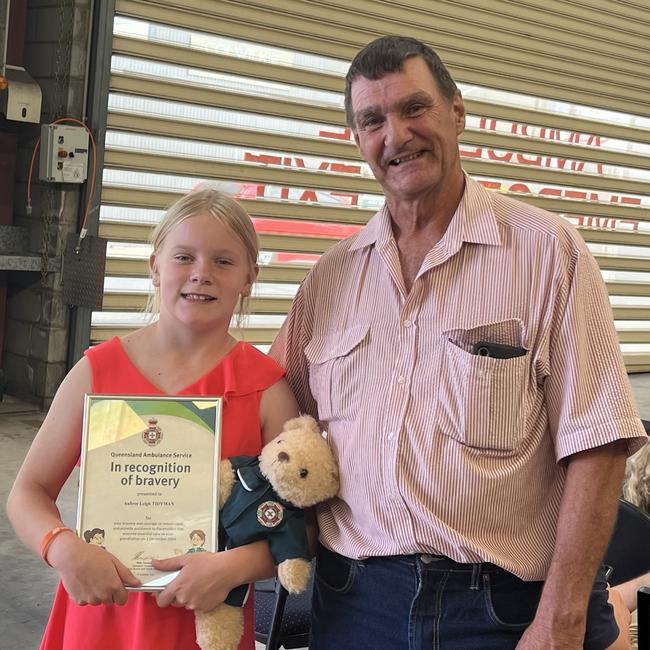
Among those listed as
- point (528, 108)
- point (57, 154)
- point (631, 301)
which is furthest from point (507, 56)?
point (57, 154)

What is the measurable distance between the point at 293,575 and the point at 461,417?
48cm

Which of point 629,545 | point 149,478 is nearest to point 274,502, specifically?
point 149,478

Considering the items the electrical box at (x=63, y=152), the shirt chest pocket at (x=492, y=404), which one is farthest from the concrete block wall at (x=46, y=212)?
the shirt chest pocket at (x=492, y=404)

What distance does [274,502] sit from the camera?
6.66ft

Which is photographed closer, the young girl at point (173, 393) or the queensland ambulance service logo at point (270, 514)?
the young girl at point (173, 393)

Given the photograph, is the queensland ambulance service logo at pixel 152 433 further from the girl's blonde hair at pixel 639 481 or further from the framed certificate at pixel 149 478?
the girl's blonde hair at pixel 639 481

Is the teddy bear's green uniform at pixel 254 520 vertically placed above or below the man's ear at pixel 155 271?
below

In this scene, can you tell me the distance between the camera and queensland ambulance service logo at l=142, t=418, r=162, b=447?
194 cm

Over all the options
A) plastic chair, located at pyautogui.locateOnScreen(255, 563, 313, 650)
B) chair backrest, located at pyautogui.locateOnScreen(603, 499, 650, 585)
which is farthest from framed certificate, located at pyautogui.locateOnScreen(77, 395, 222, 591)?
chair backrest, located at pyautogui.locateOnScreen(603, 499, 650, 585)

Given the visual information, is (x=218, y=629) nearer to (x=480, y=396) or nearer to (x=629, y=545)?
(x=480, y=396)

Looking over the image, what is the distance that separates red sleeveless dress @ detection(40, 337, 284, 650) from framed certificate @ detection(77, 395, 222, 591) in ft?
0.41

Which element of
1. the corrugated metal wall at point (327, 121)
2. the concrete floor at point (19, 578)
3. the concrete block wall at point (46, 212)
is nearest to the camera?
the concrete floor at point (19, 578)

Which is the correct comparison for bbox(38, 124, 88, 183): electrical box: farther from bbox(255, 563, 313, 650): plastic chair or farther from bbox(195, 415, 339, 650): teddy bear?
bbox(195, 415, 339, 650): teddy bear

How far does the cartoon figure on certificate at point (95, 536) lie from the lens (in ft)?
6.24
